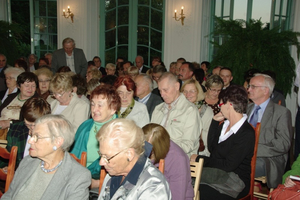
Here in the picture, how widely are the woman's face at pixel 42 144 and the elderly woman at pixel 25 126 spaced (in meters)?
0.78

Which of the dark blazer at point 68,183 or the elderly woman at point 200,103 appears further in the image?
the elderly woman at point 200,103

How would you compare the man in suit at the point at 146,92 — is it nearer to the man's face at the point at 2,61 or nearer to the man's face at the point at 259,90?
the man's face at the point at 259,90

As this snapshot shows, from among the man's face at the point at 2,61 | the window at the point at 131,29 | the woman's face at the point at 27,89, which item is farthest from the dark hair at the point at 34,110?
the window at the point at 131,29

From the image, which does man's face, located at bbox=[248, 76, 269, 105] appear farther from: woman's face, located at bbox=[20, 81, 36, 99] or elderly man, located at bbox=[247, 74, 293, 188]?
woman's face, located at bbox=[20, 81, 36, 99]

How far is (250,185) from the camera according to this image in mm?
2867

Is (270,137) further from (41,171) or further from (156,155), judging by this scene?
(41,171)

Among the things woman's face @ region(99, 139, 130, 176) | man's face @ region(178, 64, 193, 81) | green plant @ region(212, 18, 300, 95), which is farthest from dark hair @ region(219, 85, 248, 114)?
green plant @ region(212, 18, 300, 95)

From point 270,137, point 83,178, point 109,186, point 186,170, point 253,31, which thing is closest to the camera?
point 109,186

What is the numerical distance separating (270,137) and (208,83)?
4.04ft

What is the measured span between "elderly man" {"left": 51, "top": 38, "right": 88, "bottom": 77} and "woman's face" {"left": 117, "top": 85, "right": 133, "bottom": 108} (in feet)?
11.0

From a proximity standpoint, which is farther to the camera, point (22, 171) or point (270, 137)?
point (270, 137)

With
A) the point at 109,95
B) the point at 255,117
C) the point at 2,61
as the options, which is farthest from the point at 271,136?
the point at 2,61

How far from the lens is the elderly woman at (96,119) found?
114 inches

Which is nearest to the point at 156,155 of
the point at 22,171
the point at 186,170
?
the point at 186,170
